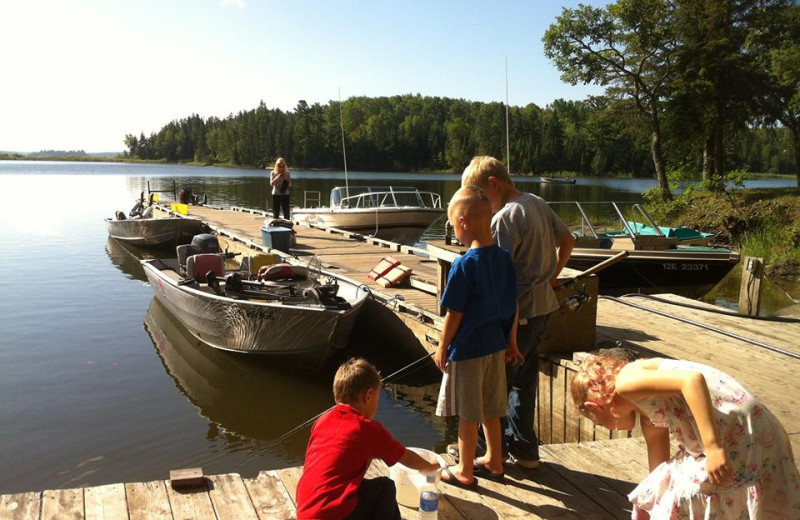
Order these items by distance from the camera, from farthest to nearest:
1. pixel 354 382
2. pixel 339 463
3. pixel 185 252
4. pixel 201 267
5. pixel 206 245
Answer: pixel 206 245, pixel 185 252, pixel 201 267, pixel 354 382, pixel 339 463

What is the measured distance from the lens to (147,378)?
31.4 feet

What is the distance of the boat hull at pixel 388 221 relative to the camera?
19719 millimetres

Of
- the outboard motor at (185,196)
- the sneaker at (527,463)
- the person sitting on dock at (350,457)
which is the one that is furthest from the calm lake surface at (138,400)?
the outboard motor at (185,196)

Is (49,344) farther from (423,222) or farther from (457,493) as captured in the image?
(423,222)

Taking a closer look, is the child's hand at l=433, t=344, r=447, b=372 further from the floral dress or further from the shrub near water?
the shrub near water

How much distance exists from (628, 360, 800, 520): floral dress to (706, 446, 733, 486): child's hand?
0.27 ft

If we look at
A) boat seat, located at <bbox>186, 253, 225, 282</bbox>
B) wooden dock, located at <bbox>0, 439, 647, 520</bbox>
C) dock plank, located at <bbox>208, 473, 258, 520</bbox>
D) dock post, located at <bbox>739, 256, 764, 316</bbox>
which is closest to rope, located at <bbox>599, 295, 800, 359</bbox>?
dock post, located at <bbox>739, 256, 764, 316</bbox>

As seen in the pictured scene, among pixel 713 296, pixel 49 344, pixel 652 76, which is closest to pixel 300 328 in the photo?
pixel 49 344

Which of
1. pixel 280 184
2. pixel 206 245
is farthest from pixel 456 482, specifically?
pixel 280 184

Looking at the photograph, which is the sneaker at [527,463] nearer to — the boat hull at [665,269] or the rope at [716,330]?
the rope at [716,330]

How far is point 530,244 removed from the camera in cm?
373

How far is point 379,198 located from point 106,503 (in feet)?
55.9

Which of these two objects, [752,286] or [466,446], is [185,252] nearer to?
[752,286]

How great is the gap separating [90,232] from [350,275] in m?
18.7
